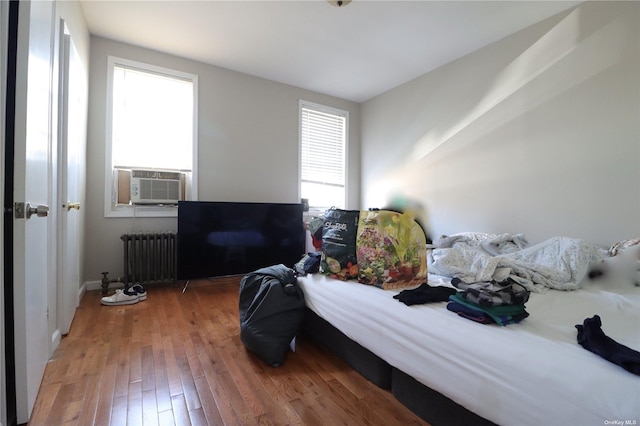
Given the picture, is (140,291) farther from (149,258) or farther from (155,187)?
(155,187)

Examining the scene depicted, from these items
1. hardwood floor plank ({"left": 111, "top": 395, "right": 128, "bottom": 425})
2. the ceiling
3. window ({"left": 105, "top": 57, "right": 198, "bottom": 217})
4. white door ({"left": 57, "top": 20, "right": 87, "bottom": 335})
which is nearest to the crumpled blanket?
hardwood floor plank ({"left": 111, "top": 395, "right": 128, "bottom": 425})

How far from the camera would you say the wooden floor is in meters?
1.26

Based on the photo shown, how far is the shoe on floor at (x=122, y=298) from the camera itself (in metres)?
2.57

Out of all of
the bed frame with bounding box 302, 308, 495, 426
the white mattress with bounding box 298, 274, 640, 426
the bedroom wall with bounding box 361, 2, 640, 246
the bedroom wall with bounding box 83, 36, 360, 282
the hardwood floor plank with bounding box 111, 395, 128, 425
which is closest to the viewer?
the white mattress with bounding box 298, 274, 640, 426

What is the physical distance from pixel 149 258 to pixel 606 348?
11.4 ft

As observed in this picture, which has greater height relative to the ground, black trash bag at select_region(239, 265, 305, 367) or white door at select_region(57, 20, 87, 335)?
white door at select_region(57, 20, 87, 335)

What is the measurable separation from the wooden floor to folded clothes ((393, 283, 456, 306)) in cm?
49

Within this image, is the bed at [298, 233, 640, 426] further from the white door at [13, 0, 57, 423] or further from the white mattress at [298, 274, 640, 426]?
the white door at [13, 0, 57, 423]

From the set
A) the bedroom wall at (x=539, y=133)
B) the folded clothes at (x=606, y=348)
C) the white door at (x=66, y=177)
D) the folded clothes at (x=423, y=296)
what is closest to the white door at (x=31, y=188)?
the white door at (x=66, y=177)

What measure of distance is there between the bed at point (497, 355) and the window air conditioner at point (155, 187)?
89.8 inches

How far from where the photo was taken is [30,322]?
4.04ft

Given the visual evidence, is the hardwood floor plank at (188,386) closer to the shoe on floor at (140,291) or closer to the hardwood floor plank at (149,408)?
the hardwood floor plank at (149,408)

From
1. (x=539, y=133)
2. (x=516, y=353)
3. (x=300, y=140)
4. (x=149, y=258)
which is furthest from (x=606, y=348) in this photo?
(x=300, y=140)

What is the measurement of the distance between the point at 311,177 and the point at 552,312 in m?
3.35
